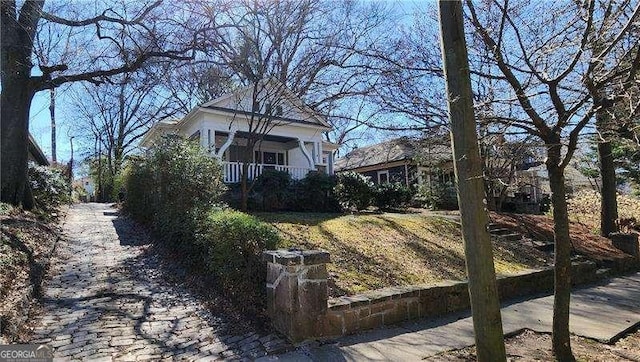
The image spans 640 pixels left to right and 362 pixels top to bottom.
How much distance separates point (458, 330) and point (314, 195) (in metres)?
8.98

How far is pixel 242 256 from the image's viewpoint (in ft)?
16.4

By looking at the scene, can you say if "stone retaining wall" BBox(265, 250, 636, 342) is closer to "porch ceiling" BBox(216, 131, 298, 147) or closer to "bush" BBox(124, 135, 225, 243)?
"bush" BBox(124, 135, 225, 243)

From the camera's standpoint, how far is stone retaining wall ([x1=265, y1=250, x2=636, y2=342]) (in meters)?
4.33

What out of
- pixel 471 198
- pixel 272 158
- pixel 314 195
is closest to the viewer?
pixel 471 198

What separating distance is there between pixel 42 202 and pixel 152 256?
23.6 ft

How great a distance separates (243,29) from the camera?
1034 cm

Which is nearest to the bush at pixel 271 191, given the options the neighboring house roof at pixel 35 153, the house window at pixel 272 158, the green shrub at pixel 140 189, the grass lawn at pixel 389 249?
the grass lawn at pixel 389 249

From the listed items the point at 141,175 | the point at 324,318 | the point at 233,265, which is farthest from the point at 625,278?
the point at 141,175

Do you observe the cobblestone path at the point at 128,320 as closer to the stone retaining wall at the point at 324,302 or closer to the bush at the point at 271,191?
the stone retaining wall at the point at 324,302

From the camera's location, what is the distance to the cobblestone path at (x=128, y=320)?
405 cm

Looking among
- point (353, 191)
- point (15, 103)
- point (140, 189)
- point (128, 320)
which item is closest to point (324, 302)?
point (128, 320)

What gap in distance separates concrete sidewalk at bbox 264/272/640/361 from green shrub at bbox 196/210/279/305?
110 cm

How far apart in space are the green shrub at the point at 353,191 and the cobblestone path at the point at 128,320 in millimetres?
7644

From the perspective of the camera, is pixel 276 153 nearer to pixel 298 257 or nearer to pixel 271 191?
pixel 271 191
